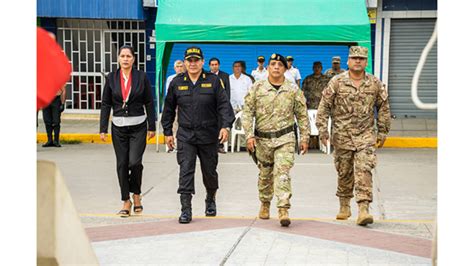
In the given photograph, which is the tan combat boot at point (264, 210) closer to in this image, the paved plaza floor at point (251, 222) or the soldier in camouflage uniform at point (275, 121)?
the paved plaza floor at point (251, 222)

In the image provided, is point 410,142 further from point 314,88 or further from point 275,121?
point 275,121

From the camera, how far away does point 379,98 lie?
8.51 meters

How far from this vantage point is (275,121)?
8453mm

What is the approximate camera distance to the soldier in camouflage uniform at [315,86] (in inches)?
655

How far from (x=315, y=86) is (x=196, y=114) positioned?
8.15 m

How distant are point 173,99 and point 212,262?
2689mm

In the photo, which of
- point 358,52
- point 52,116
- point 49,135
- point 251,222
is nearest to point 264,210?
point 251,222

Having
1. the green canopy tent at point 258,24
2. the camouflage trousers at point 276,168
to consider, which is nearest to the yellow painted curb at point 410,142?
the green canopy tent at point 258,24

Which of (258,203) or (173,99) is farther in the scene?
(258,203)
